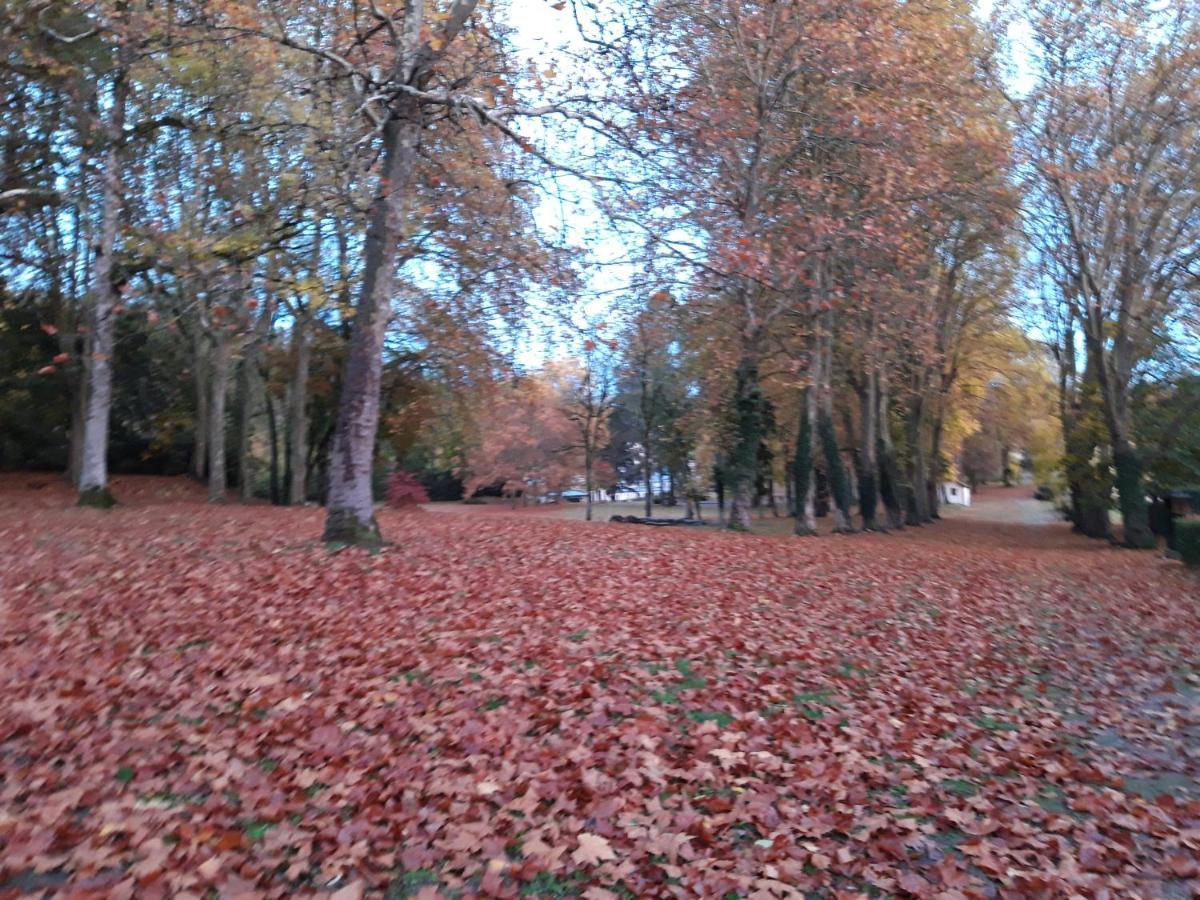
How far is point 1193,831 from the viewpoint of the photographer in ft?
15.8

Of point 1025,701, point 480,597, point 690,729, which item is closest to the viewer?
point 690,729

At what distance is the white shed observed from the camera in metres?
70.5

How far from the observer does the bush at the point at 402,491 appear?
29725mm

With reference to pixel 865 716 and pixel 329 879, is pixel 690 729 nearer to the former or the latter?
pixel 865 716

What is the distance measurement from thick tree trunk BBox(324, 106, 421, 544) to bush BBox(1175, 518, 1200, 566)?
14.8 metres

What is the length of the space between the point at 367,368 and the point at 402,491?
1937cm

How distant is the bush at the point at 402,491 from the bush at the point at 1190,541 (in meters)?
21.3

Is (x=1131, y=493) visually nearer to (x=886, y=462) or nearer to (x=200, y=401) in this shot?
(x=886, y=462)

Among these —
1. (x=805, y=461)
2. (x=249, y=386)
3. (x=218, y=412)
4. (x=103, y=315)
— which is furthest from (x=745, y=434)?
(x=249, y=386)

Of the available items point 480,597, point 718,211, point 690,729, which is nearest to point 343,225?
point 718,211

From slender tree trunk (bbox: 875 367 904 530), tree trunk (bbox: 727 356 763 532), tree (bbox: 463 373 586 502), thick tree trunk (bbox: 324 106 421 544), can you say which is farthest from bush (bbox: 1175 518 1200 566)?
tree (bbox: 463 373 586 502)

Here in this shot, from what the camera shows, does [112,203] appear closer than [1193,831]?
No

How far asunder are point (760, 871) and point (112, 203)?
1792 cm

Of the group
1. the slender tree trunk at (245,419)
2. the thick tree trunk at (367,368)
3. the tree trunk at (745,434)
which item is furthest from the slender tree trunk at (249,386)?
the thick tree trunk at (367,368)
